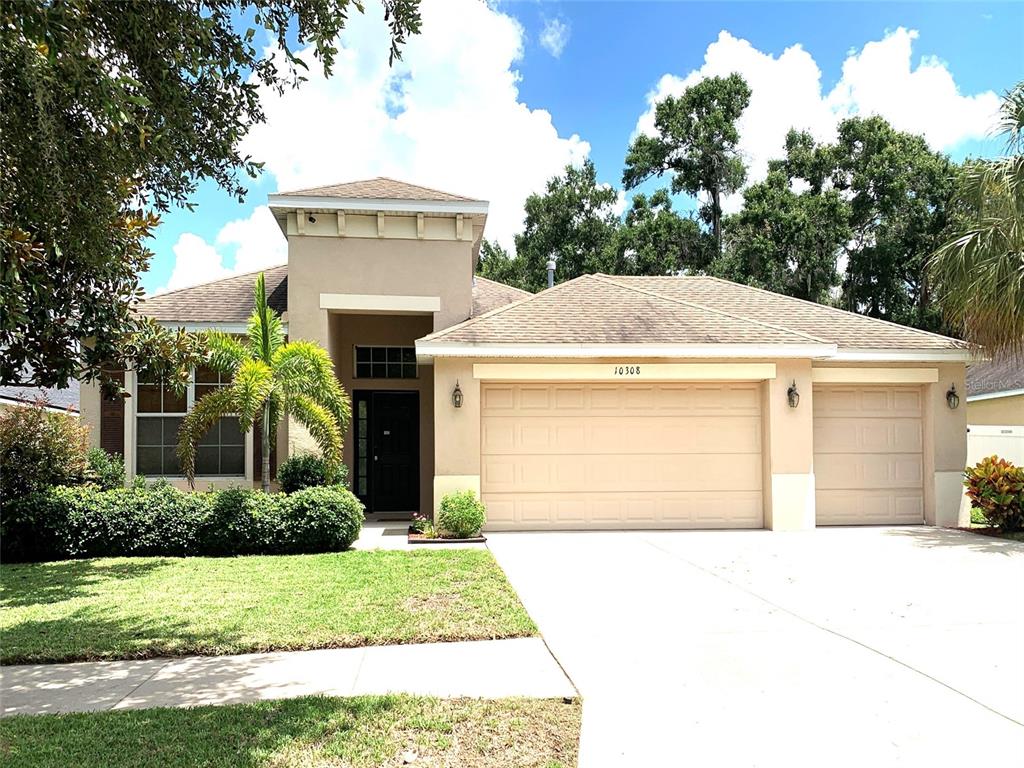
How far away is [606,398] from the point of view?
12820mm

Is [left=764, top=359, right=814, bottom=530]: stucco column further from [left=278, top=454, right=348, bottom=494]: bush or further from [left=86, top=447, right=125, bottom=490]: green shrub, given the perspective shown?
[left=86, top=447, right=125, bottom=490]: green shrub

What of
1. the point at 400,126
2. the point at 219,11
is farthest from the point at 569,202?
the point at 219,11

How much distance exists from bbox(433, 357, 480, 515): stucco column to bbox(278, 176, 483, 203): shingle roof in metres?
3.48

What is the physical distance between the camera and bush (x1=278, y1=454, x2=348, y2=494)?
38.3 ft

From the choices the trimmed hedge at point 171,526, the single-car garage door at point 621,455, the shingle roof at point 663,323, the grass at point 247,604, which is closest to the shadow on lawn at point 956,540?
the single-car garage door at point 621,455

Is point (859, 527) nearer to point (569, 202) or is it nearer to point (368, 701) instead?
point (368, 701)

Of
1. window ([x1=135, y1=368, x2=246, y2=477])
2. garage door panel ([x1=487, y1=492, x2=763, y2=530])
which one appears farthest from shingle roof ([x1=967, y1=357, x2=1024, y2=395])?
window ([x1=135, y1=368, x2=246, y2=477])

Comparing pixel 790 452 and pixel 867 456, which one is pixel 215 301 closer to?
pixel 790 452

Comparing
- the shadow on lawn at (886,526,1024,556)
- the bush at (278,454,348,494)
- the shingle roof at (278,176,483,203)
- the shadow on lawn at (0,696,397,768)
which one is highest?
the shingle roof at (278,176,483,203)

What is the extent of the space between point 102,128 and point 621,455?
31.9ft

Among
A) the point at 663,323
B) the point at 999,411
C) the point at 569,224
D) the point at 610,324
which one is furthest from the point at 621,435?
the point at 569,224

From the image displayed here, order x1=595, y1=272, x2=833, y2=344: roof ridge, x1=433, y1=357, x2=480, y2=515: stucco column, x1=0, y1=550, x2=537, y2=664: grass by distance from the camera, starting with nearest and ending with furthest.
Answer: x1=0, y1=550, x2=537, y2=664: grass < x1=433, y1=357, x2=480, y2=515: stucco column < x1=595, y1=272, x2=833, y2=344: roof ridge

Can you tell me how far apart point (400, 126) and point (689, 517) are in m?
8.57

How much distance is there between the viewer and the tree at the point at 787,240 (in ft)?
93.1
